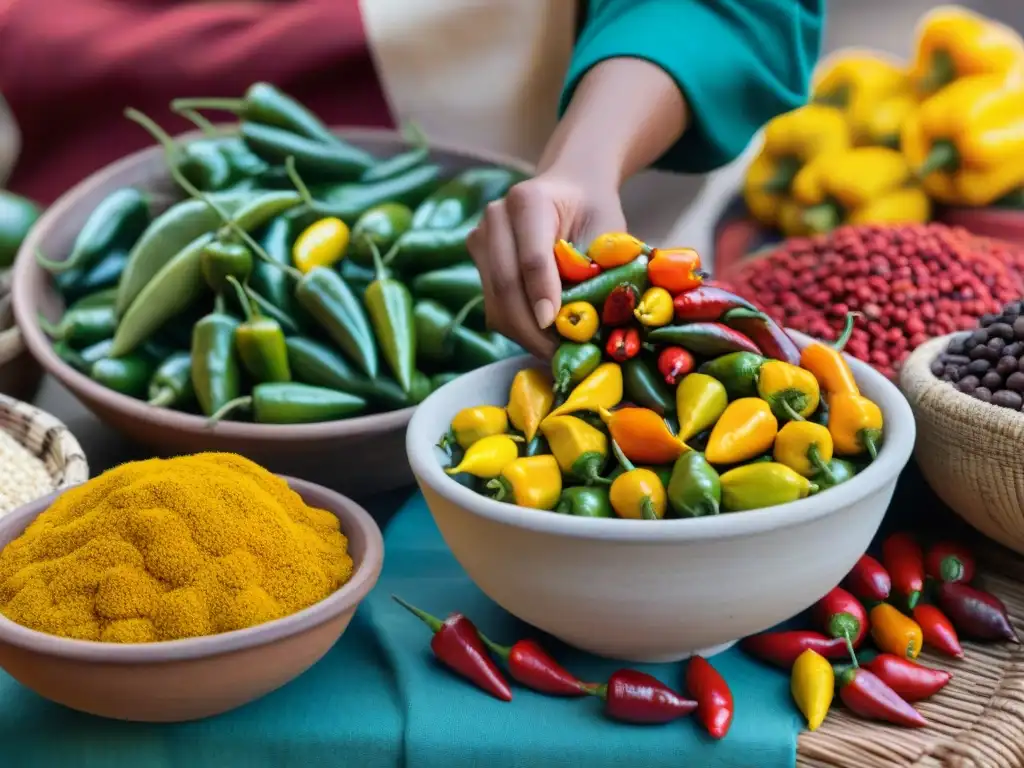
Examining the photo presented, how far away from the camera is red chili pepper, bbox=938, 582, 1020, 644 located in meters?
0.81

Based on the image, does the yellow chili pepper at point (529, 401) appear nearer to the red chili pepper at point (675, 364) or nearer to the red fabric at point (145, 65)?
the red chili pepper at point (675, 364)

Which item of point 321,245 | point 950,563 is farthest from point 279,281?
point 950,563

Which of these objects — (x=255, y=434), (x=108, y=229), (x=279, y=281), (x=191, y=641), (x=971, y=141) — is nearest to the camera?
(x=191, y=641)

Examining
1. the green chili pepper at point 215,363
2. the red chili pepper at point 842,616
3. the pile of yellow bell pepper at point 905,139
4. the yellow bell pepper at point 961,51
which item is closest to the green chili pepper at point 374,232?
the green chili pepper at point 215,363

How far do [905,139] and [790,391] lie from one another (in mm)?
1195

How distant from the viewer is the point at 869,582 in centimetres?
84

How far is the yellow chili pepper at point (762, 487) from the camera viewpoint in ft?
2.22

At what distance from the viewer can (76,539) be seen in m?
0.70

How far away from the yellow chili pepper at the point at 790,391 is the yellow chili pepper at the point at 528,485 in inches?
6.7

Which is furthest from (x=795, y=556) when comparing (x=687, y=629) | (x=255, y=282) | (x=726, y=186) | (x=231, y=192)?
(x=726, y=186)

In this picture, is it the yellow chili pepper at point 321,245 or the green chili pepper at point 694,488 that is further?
the yellow chili pepper at point 321,245

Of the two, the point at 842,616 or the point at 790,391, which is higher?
the point at 790,391

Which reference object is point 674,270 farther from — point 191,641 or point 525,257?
point 191,641

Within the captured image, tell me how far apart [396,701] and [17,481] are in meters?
0.43
